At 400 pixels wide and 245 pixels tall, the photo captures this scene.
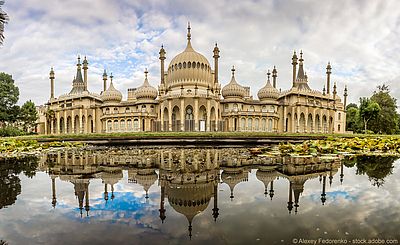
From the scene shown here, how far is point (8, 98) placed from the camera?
1818 inches

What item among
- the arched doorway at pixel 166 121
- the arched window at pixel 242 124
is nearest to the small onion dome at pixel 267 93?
the arched window at pixel 242 124

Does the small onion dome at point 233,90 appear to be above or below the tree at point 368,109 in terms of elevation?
above

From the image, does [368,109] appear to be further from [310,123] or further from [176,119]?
[176,119]

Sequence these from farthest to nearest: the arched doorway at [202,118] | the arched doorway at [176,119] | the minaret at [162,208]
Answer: the arched doorway at [176,119] → the arched doorway at [202,118] → the minaret at [162,208]

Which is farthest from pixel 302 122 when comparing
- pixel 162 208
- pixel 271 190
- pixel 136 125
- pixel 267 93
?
pixel 162 208

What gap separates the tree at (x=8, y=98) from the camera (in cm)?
4516

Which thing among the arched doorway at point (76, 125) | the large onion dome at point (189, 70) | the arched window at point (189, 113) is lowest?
the arched doorway at point (76, 125)

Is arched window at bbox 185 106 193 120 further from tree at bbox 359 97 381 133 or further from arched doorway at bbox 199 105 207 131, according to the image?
tree at bbox 359 97 381 133

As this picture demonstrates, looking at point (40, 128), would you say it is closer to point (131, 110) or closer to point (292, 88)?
point (131, 110)

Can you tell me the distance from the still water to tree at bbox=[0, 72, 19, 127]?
49154 mm

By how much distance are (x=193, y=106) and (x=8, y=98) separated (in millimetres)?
33931

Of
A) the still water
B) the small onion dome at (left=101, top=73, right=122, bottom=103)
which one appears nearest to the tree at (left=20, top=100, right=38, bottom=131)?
the small onion dome at (left=101, top=73, right=122, bottom=103)

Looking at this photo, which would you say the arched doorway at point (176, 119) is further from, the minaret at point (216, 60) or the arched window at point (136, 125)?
the minaret at point (216, 60)

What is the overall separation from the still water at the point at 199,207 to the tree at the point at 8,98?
49154 millimetres
